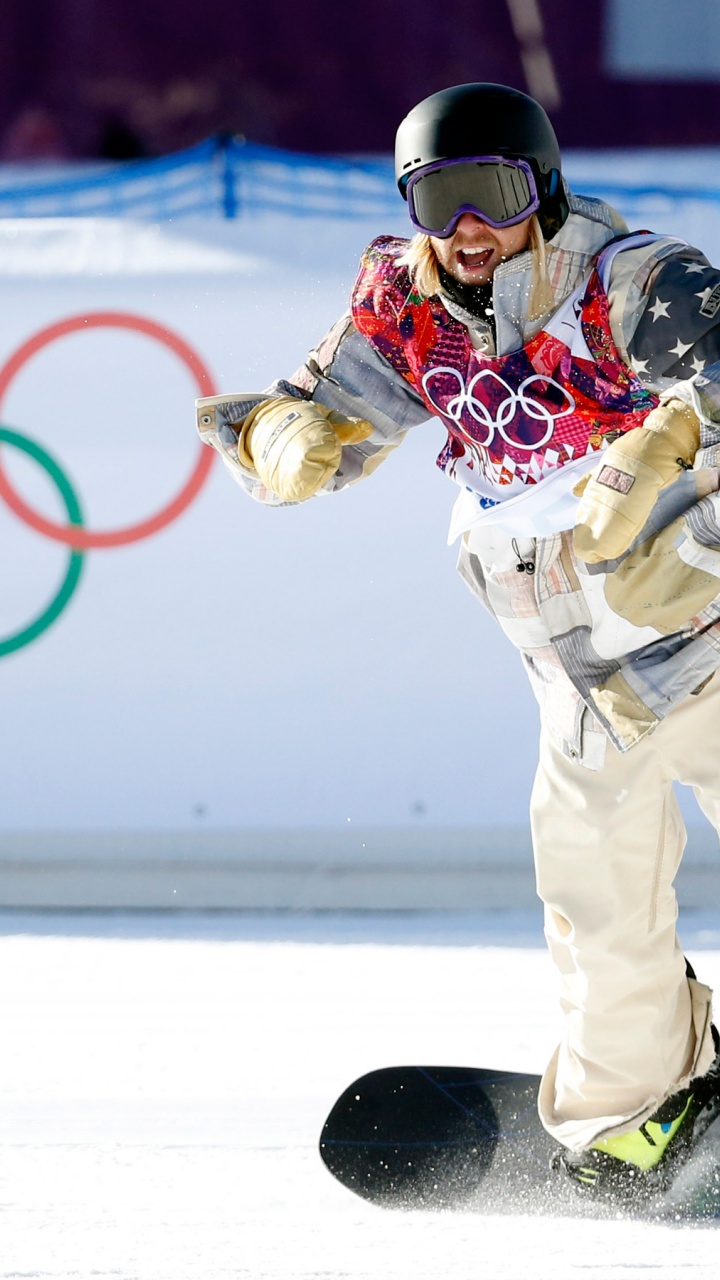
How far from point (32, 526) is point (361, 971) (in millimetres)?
1236

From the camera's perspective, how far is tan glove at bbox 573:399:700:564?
1485 millimetres

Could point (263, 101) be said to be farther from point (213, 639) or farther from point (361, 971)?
point (361, 971)

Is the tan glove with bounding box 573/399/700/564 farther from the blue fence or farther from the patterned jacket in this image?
the blue fence

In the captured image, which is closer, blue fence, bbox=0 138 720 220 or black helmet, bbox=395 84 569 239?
black helmet, bbox=395 84 569 239

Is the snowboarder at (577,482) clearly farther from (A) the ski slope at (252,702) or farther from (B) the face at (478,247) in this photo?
(A) the ski slope at (252,702)

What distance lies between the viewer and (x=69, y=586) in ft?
10.8

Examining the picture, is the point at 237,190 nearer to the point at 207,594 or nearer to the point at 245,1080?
the point at 207,594

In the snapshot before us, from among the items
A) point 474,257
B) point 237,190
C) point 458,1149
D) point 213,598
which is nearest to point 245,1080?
point 458,1149

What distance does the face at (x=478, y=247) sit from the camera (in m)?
1.66

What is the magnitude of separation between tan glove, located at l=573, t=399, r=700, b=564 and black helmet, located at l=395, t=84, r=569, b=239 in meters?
0.32

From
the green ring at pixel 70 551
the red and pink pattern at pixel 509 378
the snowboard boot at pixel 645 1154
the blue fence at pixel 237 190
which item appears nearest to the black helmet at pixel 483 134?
the red and pink pattern at pixel 509 378

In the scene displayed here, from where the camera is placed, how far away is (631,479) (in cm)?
149

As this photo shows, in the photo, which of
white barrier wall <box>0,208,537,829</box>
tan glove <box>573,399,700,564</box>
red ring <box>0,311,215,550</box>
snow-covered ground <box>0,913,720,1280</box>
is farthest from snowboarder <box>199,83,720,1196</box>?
red ring <box>0,311,215,550</box>

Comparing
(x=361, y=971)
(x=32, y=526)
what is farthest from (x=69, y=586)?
(x=361, y=971)
